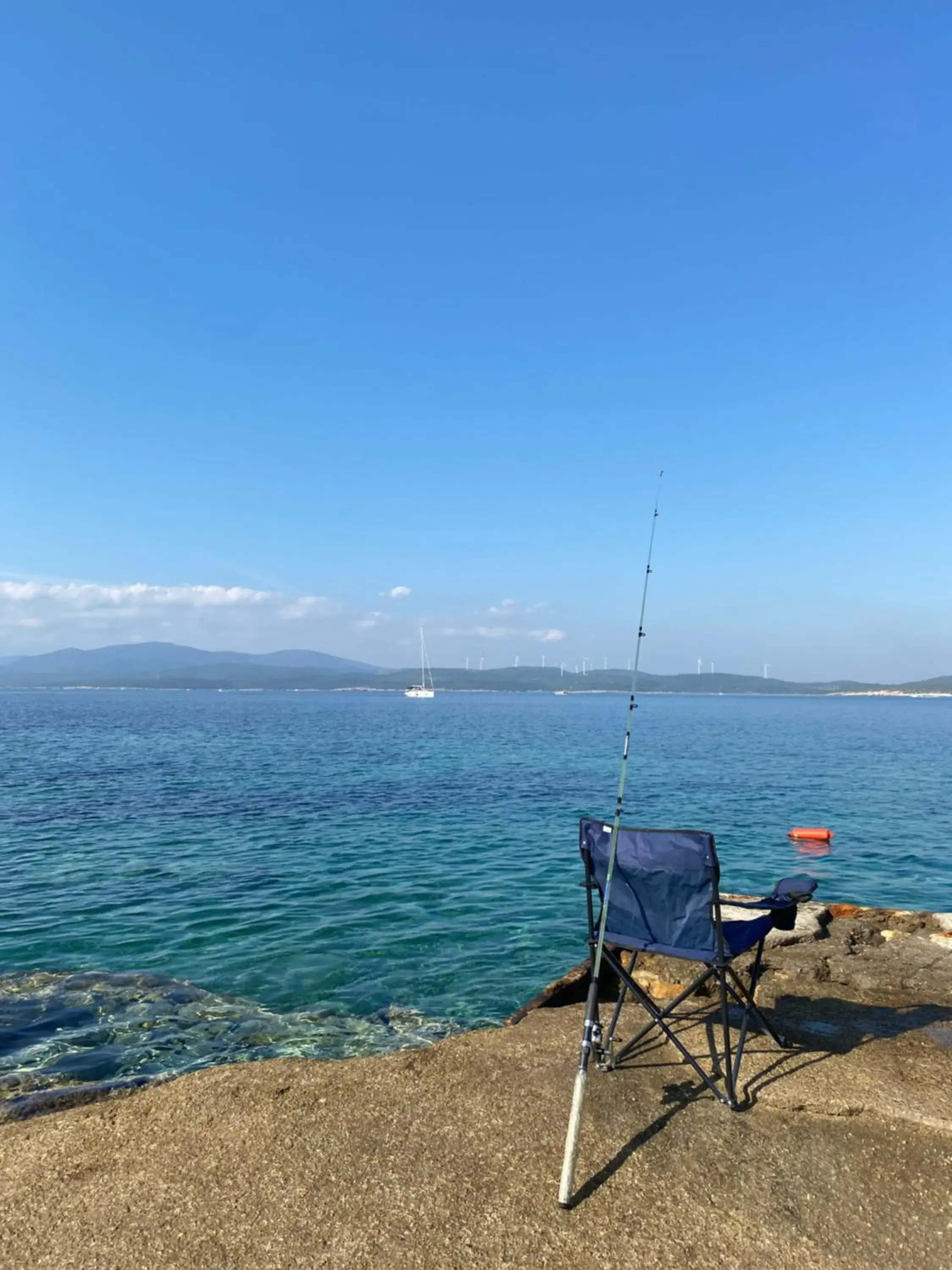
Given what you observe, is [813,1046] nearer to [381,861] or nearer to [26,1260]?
[26,1260]

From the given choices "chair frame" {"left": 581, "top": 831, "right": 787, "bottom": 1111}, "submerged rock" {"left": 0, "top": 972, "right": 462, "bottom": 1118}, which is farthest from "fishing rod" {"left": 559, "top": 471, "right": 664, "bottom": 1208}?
"submerged rock" {"left": 0, "top": 972, "right": 462, "bottom": 1118}

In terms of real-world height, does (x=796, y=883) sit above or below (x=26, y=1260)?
above

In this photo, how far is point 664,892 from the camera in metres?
5.59

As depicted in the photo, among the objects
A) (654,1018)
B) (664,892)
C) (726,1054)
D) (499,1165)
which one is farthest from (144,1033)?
(726,1054)

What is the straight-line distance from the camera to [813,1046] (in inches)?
239

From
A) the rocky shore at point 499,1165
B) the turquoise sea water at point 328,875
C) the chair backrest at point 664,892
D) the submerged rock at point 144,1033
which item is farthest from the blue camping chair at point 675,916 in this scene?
the turquoise sea water at point 328,875

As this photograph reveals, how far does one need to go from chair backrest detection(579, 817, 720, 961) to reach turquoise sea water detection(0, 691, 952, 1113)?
4048mm

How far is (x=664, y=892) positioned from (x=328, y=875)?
12109 mm

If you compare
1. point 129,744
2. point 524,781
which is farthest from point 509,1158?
point 129,744

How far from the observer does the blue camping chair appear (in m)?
5.37

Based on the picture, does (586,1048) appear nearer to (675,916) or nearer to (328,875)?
(675,916)

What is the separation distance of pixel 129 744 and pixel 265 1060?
47.6 meters

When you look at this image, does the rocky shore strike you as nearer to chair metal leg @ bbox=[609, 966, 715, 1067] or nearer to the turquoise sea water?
chair metal leg @ bbox=[609, 966, 715, 1067]

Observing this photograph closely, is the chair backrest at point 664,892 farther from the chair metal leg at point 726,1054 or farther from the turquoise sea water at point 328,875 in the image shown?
the turquoise sea water at point 328,875
